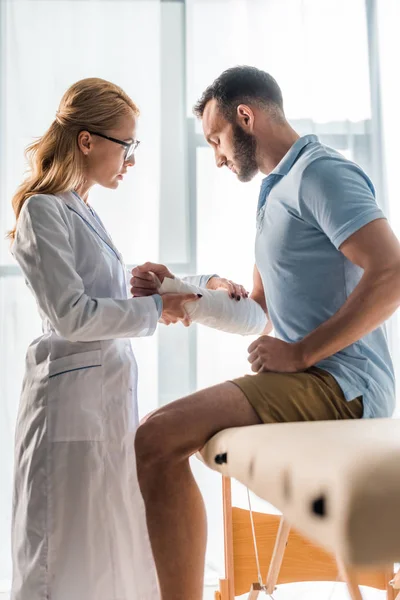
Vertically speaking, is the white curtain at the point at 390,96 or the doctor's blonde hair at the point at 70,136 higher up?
the white curtain at the point at 390,96

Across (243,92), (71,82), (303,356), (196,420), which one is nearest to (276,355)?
(303,356)

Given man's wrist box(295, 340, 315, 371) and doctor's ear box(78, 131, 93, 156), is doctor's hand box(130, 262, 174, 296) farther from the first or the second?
man's wrist box(295, 340, 315, 371)

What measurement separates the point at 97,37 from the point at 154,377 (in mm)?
1325

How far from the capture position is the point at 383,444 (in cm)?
68

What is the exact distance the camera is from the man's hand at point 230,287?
5.37ft

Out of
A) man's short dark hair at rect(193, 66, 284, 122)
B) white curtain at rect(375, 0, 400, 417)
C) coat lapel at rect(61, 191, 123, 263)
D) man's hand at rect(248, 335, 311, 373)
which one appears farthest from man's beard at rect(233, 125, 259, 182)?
white curtain at rect(375, 0, 400, 417)

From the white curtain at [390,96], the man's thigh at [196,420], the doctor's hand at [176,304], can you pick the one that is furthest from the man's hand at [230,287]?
the white curtain at [390,96]

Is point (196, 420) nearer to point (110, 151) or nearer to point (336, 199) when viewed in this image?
point (336, 199)

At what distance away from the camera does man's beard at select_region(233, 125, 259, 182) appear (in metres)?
1.60

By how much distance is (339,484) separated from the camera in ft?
1.97

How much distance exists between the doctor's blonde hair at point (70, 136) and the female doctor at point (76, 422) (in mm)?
17

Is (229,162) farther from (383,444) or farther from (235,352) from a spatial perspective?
(383,444)

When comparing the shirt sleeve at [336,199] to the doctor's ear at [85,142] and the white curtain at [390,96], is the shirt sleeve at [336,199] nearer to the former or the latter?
the doctor's ear at [85,142]

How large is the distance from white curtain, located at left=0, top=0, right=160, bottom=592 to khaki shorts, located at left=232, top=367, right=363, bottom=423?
4.17 feet
